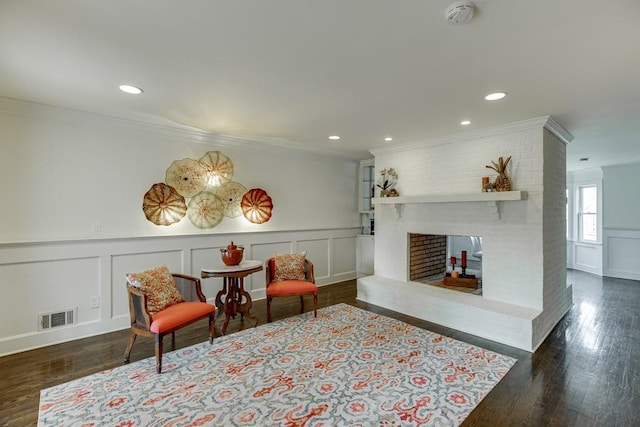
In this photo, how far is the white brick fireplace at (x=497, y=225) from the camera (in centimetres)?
346

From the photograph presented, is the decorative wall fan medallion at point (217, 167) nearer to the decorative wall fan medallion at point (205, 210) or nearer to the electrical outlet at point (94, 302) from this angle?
the decorative wall fan medallion at point (205, 210)

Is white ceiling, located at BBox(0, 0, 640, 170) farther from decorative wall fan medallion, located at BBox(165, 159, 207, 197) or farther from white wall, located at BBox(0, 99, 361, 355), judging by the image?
decorative wall fan medallion, located at BBox(165, 159, 207, 197)

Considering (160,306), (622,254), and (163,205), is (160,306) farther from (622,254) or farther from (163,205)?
(622,254)

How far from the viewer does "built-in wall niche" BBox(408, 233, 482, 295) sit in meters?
4.47

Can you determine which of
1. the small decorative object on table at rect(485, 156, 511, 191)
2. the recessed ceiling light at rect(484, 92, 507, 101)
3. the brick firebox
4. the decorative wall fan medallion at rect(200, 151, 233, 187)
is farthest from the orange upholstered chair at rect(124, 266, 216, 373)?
the small decorative object on table at rect(485, 156, 511, 191)

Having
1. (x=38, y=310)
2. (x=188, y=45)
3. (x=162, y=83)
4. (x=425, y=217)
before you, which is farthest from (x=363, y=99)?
(x=38, y=310)

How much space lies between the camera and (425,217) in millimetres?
4512

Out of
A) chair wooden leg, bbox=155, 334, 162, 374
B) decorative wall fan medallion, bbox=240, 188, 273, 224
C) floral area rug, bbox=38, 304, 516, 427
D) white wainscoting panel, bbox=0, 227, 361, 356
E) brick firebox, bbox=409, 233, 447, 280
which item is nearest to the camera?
floral area rug, bbox=38, 304, 516, 427

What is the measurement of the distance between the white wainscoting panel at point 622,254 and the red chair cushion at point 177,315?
8.00 m

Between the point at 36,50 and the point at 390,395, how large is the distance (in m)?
3.44

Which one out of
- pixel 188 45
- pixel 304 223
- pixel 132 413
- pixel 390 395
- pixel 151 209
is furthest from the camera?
pixel 304 223

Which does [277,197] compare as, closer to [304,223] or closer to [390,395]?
[304,223]

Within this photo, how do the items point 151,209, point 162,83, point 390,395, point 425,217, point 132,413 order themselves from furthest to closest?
1. point 425,217
2. point 151,209
3. point 162,83
4. point 390,395
5. point 132,413

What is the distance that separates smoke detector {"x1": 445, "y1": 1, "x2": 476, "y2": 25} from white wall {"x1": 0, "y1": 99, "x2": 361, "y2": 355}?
11.2ft
